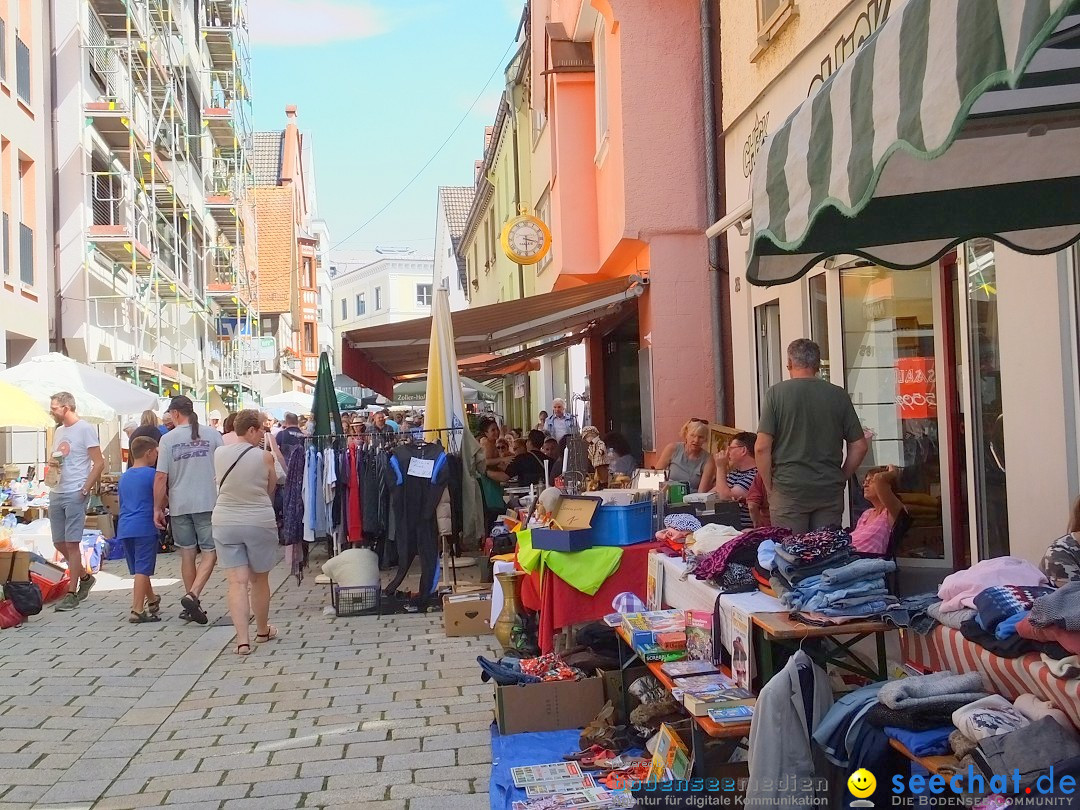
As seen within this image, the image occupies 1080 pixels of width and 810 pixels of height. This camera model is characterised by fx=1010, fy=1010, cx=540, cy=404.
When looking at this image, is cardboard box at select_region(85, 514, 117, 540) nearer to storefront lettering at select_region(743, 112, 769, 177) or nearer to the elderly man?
the elderly man

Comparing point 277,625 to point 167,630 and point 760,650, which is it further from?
point 760,650

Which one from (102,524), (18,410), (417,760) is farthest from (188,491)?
(102,524)

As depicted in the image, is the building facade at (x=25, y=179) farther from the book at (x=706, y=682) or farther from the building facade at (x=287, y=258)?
the building facade at (x=287, y=258)

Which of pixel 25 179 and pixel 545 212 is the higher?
pixel 25 179

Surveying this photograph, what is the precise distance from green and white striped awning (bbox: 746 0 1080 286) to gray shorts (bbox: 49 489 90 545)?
836cm

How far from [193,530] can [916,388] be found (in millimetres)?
6506

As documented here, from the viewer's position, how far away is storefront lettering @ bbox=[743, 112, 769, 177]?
348 inches

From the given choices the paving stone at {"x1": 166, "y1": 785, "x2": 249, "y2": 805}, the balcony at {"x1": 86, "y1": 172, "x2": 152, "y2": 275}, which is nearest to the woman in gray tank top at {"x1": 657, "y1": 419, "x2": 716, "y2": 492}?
the paving stone at {"x1": 166, "y1": 785, "x2": 249, "y2": 805}

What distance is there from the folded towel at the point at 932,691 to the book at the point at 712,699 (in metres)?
0.79

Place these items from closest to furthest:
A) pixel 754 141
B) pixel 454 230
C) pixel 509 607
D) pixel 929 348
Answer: pixel 929 348 → pixel 509 607 → pixel 754 141 → pixel 454 230

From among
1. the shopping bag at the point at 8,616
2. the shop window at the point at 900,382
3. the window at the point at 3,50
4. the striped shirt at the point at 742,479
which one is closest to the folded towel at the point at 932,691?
the shop window at the point at 900,382

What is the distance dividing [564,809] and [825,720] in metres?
1.32

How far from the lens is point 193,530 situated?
9477 mm

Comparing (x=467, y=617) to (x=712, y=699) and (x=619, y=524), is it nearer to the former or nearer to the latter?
(x=619, y=524)
